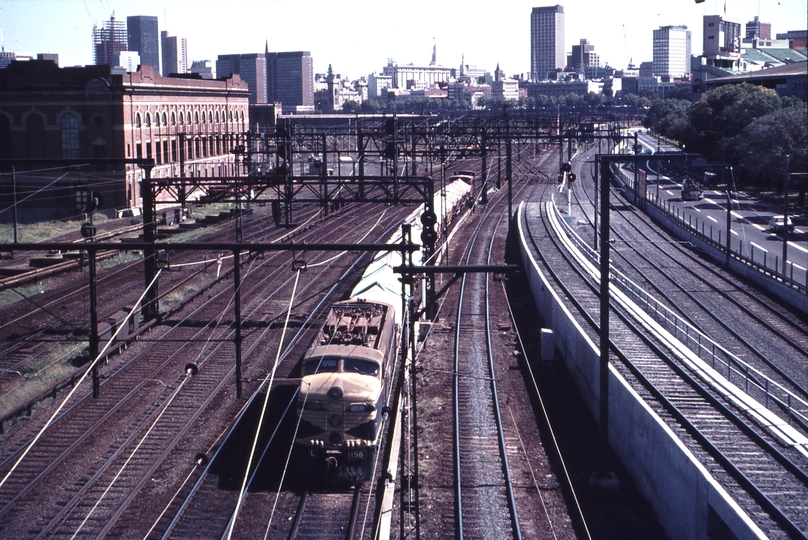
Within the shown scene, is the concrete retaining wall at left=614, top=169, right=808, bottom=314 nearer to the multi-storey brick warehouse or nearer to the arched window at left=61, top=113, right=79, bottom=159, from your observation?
the multi-storey brick warehouse

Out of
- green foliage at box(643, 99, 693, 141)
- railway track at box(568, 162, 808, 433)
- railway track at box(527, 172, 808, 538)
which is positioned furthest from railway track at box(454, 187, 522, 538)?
green foliage at box(643, 99, 693, 141)

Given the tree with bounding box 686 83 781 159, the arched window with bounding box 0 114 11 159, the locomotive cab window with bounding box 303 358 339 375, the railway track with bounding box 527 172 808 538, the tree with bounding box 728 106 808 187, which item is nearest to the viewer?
the railway track with bounding box 527 172 808 538

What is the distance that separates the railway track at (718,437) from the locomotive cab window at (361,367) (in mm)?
5038

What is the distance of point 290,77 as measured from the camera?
639ft

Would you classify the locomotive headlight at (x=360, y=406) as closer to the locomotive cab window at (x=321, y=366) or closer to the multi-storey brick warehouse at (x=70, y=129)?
the locomotive cab window at (x=321, y=366)

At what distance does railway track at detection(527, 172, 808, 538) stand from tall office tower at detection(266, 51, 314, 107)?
180514 millimetres

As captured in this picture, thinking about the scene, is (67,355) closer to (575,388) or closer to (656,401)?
(575,388)

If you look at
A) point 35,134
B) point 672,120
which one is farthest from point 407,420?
point 672,120

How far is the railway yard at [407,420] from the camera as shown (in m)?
11.4

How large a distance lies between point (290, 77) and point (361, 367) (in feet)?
624

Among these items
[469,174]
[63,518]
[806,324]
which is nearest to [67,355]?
[63,518]

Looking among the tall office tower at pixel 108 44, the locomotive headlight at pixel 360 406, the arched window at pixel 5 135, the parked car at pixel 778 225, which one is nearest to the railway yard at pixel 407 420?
the locomotive headlight at pixel 360 406

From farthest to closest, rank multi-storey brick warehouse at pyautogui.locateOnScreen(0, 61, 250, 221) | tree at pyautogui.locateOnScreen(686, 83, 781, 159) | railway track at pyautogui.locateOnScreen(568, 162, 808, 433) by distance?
tree at pyautogui.locateOnScreen(686, 83, 781, 159) → multi-storey brick warehouse at pyautogui.locateOnScreen(0, 61, 250, 221) → railway track at pyautogui.locateOnScreen(568, 162, 808, 433)

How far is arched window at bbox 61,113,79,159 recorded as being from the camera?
152 ft
